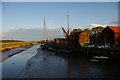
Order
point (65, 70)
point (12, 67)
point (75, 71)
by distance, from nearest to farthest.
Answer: point (75, 71) < point (65, 70) < point (12, 67)

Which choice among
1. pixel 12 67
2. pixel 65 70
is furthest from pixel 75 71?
pixel 12 67

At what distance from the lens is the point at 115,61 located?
44656mm

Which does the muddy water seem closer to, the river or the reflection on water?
the river

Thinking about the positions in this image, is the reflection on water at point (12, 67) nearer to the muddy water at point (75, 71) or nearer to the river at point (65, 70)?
the river at point (65, 70)

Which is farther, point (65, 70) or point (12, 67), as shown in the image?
point (12, 67)

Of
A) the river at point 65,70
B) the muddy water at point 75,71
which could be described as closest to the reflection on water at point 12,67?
the river at point 65,70

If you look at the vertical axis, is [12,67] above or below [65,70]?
below

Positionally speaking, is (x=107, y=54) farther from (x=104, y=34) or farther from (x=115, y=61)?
(x=104, y=34)

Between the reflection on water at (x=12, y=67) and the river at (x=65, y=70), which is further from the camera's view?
the reflection on water at (x=12, y=67)

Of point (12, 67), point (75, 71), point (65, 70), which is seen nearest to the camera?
point (75, 71)

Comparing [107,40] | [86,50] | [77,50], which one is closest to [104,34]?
[107,40]

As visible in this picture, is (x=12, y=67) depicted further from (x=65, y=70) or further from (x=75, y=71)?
(x=75, y=71)

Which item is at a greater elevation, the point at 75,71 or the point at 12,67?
the point at 75,71

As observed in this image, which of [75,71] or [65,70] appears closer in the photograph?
[75,71]
